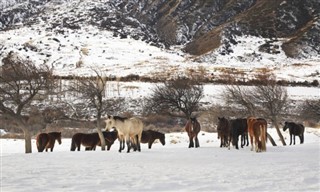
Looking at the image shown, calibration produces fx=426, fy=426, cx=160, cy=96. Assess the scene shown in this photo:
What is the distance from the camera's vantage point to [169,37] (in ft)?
383

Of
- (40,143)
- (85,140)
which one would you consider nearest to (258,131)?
(85,140)

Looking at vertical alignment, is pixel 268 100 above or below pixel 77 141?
above

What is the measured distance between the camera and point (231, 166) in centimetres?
1228

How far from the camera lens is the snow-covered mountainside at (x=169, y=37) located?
263 feet

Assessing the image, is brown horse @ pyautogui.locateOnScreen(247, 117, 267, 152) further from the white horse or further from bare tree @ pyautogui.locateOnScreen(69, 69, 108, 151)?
bare tree @ pyautogui.locateOnScreen(69, 69, 108, 151)

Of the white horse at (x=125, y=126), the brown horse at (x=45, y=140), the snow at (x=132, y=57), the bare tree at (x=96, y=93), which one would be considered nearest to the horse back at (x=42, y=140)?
the brown horse at (x=45, y=140)

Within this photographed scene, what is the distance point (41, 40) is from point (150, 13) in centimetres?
4892

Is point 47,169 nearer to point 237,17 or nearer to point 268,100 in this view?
point 268,100

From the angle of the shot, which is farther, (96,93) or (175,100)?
(175,100)

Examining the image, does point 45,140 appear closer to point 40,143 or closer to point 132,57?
point 40,143

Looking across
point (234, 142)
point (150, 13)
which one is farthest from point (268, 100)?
point (150, 13)

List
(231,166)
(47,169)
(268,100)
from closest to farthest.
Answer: (47,169) < (231,166) < (268,100)

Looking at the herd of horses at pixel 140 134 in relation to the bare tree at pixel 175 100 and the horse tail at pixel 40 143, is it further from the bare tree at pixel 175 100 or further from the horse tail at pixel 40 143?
the bare tree at pixel 175 100

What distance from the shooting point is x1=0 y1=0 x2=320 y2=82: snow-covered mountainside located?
3151 inches
